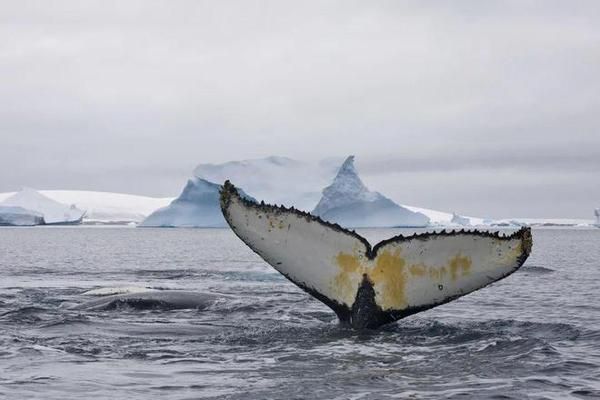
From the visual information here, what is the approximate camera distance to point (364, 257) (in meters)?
7.41

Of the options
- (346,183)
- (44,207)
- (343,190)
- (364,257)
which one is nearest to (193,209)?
(343,190)

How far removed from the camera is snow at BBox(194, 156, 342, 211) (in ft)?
232

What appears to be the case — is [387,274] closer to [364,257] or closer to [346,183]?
[364,257]

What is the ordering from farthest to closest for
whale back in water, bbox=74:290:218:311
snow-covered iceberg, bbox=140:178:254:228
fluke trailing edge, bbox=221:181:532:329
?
snow-covered iceberg, bbox=140:178:254:228, whale back in water, bbox=74:290:218:311, fluke trailing edge, bbox=221:181:532:329

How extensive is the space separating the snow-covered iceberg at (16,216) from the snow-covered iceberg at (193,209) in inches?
550

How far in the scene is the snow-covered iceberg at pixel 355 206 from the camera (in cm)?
6812

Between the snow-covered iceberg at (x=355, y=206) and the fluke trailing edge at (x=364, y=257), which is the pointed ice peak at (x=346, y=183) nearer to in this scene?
the snow-covered iceberg at (x=355, y=206)

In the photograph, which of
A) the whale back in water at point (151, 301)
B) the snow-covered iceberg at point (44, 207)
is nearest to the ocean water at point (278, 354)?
the whale back in water at point (151, 301)

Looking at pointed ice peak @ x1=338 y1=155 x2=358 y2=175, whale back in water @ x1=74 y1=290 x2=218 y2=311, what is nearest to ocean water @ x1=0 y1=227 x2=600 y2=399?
whale back in water @ x1=74 y1=290 x2=218 y2=311

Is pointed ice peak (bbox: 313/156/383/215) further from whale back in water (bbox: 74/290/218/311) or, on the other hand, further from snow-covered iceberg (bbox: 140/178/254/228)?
whale back in water (bbox: 74/290/218/311)

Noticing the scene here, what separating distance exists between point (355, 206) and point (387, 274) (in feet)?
215

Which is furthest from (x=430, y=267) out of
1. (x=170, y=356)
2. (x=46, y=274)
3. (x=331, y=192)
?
(x=331, y=192)

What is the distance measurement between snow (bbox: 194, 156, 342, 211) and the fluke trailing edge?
2443 inches

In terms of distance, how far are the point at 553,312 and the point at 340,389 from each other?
8.00 m
